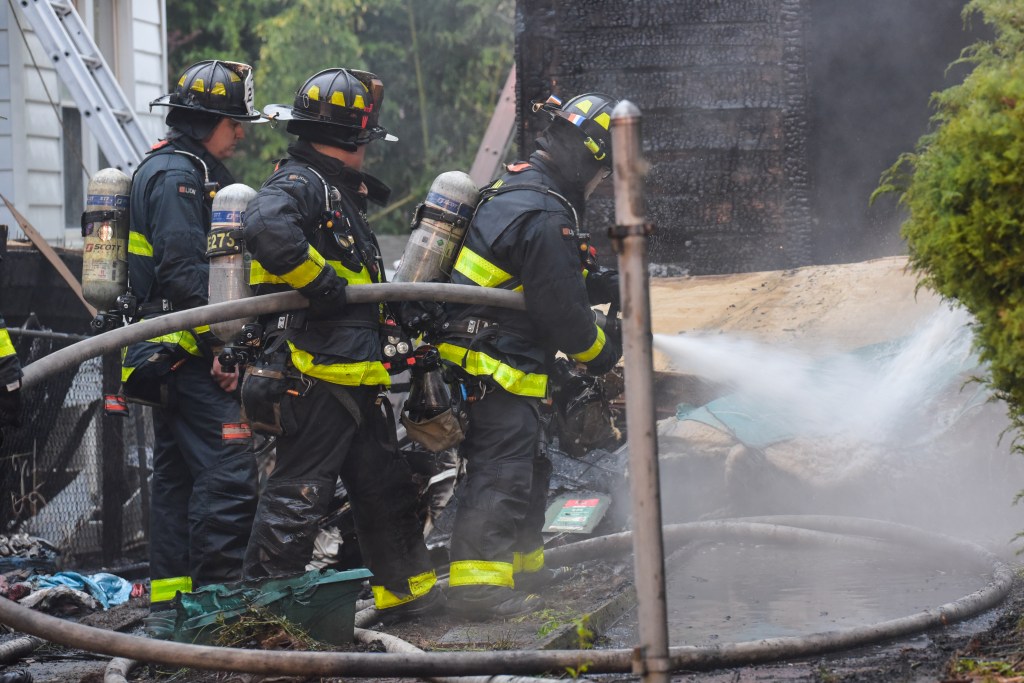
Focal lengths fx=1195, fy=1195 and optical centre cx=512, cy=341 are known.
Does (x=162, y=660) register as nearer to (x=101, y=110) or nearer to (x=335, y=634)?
(x=335, y=634)

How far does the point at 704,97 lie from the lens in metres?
7.53

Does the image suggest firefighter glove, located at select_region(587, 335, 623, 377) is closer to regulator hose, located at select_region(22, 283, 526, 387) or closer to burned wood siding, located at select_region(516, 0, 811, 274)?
regulator hose, located at select_region(22, 283, 526, 387)

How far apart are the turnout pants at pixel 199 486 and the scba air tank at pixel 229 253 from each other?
43 cm

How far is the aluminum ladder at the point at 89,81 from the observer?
8570 millimetres

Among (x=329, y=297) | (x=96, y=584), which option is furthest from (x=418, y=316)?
(x=96, y=584)

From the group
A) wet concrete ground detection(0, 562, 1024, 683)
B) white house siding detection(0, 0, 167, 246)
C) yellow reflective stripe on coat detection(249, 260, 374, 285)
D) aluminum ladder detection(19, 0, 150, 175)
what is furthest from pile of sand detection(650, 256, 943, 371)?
white house siding detection(0, 0, 167, 246)

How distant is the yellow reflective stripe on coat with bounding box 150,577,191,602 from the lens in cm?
521

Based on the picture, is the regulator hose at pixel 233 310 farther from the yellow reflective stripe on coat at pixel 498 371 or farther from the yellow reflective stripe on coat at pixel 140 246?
the yellow reflective stripe on coat at pixel 140 246

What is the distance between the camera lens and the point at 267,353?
4.59 m

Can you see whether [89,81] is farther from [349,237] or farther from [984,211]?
[984,211]

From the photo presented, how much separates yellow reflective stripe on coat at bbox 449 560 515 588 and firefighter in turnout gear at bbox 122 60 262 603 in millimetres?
949

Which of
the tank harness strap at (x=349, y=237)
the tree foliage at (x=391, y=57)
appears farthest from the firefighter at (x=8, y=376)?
the tree foliage at (x=391, y=57)

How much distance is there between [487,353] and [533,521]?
836mm

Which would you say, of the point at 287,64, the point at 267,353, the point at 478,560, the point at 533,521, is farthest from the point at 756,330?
the point at 287,64
